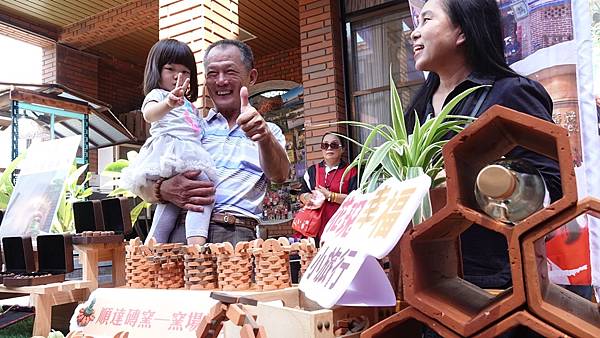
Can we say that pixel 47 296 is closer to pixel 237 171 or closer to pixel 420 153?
pixel 237 171

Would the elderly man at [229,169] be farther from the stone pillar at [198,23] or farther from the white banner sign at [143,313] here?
the stone pillar at [198,23]

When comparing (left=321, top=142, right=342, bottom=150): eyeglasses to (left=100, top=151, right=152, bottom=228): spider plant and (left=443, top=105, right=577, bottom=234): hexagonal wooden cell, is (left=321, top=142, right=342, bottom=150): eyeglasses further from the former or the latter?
(left=443, top=105, right=577, bottom=234): hexagonal wooden cell

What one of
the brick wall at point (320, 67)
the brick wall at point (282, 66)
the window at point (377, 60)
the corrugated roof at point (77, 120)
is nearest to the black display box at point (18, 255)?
the brick wall at point (320, 67)

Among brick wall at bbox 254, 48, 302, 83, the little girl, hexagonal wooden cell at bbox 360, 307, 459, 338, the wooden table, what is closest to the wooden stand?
the wooden table

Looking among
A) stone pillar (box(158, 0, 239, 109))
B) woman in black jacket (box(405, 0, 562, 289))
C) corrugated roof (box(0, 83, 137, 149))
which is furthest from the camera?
corrugated roof (box(0, 83, 137, 149))

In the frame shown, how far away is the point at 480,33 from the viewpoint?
1103 mm

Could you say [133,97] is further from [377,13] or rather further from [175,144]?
[175,144]

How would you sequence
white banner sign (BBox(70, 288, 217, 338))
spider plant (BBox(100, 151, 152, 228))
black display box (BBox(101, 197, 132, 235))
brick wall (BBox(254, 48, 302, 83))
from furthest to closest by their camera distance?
brick wall (BBox(254, 48, 302, 83))
spider plant (BBox(100, 151, 152, 228))
black display box (BBox(101, 197, 132, 235))
white banner sign (BBox(70, 288, 217, 338))

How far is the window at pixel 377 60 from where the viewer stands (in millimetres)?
5160

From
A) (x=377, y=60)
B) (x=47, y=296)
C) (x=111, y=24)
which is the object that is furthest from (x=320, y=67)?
(x=47, y=296)

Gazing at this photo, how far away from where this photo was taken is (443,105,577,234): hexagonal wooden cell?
58cm

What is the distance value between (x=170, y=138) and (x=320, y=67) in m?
3.88

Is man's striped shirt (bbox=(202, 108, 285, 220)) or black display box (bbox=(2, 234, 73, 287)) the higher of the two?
man's striped shirt (bbox=(202, 108, 285, 220))

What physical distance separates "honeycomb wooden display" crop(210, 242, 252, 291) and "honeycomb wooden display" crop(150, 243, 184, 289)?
0.50 feet
